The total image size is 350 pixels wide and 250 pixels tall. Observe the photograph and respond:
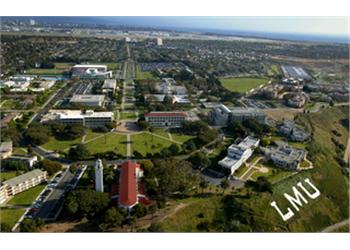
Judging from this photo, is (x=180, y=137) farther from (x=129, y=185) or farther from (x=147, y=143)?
(x=129, y=185)

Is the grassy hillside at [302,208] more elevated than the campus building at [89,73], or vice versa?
the campus building at [89,73]

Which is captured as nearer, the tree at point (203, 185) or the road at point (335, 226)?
the road at point (335, 226)

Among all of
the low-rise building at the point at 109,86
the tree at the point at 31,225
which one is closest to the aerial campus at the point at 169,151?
the tree at the point at 31,225

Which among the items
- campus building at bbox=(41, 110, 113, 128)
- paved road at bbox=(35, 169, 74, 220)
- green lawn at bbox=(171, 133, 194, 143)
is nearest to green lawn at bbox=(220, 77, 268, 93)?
green lawn at bbox=(171, 133, 194, 143)

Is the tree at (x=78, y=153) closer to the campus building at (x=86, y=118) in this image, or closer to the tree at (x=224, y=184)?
the campus building at (x=86, y=118)

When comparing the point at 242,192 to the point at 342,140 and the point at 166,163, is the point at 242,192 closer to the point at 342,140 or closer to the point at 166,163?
the point at 166,163

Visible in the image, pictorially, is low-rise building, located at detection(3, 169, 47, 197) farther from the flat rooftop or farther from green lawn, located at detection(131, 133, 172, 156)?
the flat rooftop

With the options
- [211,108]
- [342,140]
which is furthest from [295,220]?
[211,108]
